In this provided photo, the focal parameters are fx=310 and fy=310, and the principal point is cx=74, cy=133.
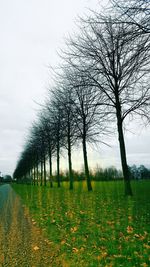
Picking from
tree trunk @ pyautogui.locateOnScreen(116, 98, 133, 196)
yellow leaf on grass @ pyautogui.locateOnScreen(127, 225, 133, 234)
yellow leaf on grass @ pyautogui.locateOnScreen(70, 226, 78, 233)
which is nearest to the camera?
yellow leaf on grass @ pyautogui.locateOnScreen(127, 225, 133, 234)

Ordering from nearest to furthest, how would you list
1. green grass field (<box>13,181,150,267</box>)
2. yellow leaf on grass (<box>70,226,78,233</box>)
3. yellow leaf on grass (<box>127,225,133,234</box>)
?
1. green grass field (<box>13,181,150,267</box>)
2. yellow leaf on grass (<box>127,225,133,234</box>)
3. yellow leaf on grass (<box>70,226,78,233</box>)

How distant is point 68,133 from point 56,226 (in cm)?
2106

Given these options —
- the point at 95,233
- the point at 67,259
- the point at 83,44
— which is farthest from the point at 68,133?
the point at 67,259

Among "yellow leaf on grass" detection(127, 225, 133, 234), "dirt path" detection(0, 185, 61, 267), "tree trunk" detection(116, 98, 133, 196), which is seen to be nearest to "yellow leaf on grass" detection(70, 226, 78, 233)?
"dirt path" detection(0, 185, 61, 267)

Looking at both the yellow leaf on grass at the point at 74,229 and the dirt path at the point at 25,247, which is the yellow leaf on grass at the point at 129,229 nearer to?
the yellow leaf on grass at the point at 74,229

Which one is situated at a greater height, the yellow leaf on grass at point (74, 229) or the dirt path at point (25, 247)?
the yellow leaf on grass at point (74, 229)

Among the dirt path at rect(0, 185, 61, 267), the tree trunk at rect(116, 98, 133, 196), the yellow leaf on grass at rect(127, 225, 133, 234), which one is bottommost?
the dirt path at rect(0, 185, 61, 267)

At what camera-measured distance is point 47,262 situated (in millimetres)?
5504

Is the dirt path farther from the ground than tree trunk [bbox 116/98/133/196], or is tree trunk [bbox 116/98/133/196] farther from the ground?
tree trunk [bbox 116/98/133/196]

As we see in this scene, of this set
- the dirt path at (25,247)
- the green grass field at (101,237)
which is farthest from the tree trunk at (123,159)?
the dirt path at (25,247)

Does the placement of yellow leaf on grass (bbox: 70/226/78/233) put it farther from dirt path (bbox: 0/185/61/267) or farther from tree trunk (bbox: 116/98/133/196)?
tree trunk (bbox: 116/98/133/196)

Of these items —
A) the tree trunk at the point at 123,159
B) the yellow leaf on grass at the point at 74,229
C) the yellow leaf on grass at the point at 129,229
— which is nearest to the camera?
the yellow leaf on grass at the point at 129,229

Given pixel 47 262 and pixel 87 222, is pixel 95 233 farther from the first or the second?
pixel 47 262

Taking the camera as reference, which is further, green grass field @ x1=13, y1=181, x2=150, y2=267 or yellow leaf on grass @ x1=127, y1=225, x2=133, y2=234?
yellow leaf on grass @ x1=127, y1=225, x2=133, y2=234
